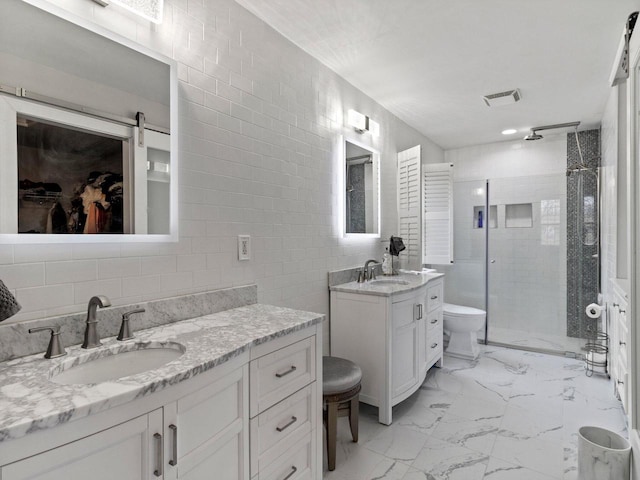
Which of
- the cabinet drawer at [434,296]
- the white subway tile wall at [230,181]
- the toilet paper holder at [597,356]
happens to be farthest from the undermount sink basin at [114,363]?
the toilet paper holder at [597,356]

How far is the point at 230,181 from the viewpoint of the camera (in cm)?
175

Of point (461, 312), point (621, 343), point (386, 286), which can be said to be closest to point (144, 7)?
point (386, 286)

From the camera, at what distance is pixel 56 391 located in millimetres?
813

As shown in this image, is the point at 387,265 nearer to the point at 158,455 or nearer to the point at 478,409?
the point at 478,409

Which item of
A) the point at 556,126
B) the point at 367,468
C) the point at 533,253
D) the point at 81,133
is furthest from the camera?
the point at 533,253

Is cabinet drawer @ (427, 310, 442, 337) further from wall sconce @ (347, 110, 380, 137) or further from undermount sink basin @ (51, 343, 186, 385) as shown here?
undermount sink basin @ (51, 343, 186, 385)

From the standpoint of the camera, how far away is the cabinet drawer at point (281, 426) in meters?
1.23

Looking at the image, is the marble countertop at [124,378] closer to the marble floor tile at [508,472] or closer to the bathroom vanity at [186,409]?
the bathroom vanity at [186,409]

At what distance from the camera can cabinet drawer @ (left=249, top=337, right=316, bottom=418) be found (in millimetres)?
1233

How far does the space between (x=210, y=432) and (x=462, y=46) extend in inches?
98.7

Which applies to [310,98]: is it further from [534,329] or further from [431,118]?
[534,329]

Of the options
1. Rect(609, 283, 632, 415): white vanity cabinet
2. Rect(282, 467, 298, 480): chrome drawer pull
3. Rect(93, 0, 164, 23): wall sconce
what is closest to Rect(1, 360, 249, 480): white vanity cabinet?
Rect(282, 467, 298, 480): chrome drawer pull

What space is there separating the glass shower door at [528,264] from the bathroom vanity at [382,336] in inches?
79.3

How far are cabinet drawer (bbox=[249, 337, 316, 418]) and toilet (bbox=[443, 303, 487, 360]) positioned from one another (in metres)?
2.53
